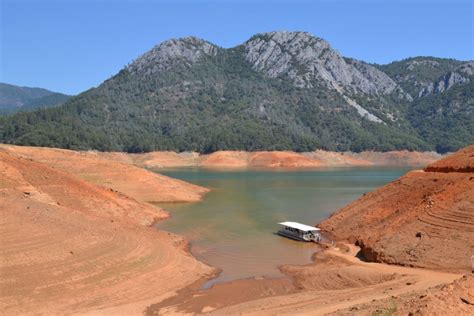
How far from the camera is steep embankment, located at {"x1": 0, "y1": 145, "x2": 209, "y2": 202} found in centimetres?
7319

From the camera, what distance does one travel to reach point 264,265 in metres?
35.1

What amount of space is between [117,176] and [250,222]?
100ft

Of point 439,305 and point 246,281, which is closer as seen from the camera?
point 439,305

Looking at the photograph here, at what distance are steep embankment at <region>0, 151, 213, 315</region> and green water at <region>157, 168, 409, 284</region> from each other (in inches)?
114

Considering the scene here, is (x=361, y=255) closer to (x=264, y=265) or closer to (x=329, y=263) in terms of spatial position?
(x=329, y=263)

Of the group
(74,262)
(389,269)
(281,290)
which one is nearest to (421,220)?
(389,269)

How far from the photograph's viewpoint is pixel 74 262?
28.9 m

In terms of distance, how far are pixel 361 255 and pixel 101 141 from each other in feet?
549

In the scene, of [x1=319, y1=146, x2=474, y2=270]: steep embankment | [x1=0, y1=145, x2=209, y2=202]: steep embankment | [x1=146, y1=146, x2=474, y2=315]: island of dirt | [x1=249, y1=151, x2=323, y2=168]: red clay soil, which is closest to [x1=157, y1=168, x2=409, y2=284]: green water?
[x1=146, y1=146, x2=474, y2=315]: island of dirt

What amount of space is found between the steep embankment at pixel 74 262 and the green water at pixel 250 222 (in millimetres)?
2894

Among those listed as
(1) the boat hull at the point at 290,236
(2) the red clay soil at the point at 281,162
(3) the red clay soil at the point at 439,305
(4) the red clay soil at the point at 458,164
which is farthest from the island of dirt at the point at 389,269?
(2) the red clay soil at the point at 281,162

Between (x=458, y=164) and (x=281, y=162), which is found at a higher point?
(x=458, y=164)

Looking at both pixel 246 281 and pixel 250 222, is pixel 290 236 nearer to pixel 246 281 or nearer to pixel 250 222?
pixel 250 222

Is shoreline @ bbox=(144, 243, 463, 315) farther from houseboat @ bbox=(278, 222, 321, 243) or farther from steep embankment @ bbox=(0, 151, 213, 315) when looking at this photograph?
houseboat @ bbox=(278, 222, 321, 243)
